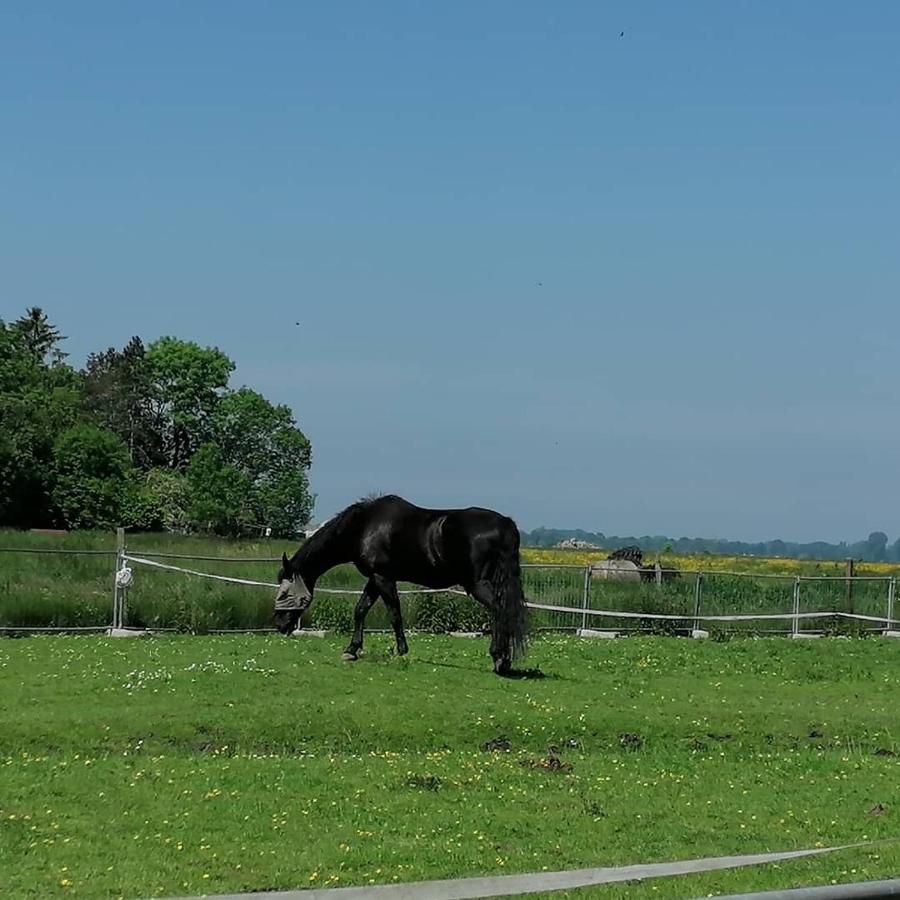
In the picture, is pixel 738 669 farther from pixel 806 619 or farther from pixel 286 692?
pixel 806 619

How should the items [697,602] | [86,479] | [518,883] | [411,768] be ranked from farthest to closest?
[86,479] < [697,602] < [411,768] < [518,883]

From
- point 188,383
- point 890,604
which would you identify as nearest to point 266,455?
point 188,383

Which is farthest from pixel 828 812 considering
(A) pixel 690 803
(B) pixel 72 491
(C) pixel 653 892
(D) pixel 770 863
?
(B) pixel 72 491

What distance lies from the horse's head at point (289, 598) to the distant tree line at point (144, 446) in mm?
64171

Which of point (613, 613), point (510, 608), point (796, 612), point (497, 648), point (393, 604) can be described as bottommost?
point (497, 648)

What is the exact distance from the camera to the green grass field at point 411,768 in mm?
8102

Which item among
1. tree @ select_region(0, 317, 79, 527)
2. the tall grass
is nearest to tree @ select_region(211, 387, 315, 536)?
tree @ select_region(0, 317, 79, 527)

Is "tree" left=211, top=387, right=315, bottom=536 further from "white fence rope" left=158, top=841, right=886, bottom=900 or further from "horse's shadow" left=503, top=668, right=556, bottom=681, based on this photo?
"white fence rope" left=158, top=841, right=886, bottom=900

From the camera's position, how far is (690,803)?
10180mm

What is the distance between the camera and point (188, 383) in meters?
102

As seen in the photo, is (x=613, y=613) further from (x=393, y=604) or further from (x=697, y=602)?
(x=393, y=604)

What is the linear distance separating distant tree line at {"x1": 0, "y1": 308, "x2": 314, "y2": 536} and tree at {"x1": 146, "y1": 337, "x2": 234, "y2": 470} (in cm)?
8

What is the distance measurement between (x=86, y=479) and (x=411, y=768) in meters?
76.9

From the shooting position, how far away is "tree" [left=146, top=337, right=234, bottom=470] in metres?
102
